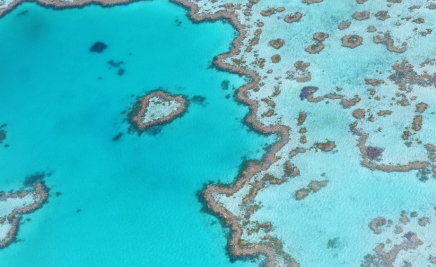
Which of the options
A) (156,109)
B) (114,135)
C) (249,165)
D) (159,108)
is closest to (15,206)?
(114,135)

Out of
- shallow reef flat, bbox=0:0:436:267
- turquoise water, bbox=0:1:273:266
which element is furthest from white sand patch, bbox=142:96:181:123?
turquoise water, bbox=0:1:273:266

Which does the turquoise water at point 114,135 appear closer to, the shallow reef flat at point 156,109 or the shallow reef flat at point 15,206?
the shallow reef flat at point 15,206

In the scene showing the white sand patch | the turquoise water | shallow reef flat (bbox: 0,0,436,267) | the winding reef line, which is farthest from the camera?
the white sand patch

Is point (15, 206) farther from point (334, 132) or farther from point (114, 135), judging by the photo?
point (334, 132)

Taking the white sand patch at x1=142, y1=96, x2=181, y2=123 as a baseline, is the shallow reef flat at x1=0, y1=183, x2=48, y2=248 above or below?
below

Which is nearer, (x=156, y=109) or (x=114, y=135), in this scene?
(x=114, y=135)

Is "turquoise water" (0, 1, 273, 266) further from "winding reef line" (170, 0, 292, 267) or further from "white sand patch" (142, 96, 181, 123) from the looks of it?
"white sand patch" (142, 96, 181, 123)

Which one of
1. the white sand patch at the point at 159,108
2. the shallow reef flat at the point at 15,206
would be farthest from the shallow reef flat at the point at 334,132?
the shallow reef flat at the point at 15,206

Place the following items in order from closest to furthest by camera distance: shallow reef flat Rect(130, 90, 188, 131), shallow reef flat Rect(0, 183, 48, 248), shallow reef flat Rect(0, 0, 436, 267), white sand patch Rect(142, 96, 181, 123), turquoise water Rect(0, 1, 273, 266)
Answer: shallow reef flat Rect(0, 0, 436, 267), turquoise water Rect(0, 1, 273, 266), shallow reef flat Rect(0, 183, 48, 248), shallow reef flat Rect(130, 90, 188, 131), white sand patch Rect(142, 96, 181, 123)
